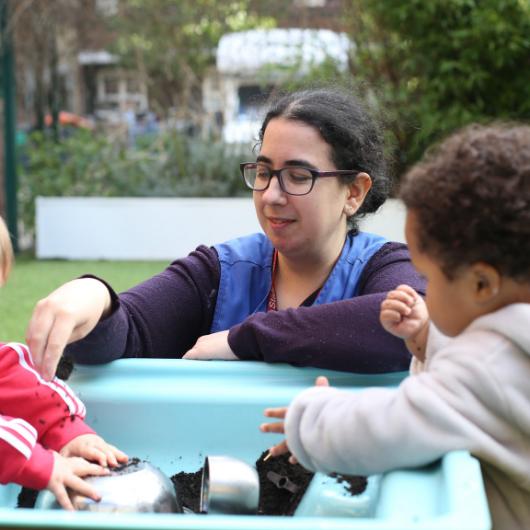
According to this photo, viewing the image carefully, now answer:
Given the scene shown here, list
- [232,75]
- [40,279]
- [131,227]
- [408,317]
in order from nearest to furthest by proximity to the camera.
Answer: [408,317], [40,279], [131,227], [232,75]

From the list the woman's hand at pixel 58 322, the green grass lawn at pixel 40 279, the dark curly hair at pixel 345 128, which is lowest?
the green grass lawn at pixel 40 279

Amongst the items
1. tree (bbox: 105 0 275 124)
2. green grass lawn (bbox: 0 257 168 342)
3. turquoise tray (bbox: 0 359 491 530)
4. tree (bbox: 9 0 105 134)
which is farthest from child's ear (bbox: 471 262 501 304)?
tree (bbox: 9 0 105 134)

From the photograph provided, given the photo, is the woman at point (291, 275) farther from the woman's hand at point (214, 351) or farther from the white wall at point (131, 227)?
the white wall at point (131, 227)

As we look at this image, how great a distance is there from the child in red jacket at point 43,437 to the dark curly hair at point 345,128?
779mm

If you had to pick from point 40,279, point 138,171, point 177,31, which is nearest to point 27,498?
point 40,279

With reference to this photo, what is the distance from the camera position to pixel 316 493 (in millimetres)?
1219

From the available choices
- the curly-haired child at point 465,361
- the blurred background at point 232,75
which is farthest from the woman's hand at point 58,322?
the blurred background at point 232,75

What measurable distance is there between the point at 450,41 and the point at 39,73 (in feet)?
20.7

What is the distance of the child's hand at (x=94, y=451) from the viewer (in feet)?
4.23

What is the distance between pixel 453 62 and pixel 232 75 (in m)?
3.58

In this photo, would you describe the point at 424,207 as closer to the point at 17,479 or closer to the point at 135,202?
the point at 17,479

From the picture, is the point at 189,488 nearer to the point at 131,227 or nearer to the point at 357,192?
the point at 357,192

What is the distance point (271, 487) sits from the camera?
1.38m

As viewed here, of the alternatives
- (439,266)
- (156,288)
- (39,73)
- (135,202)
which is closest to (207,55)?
(39,73)
